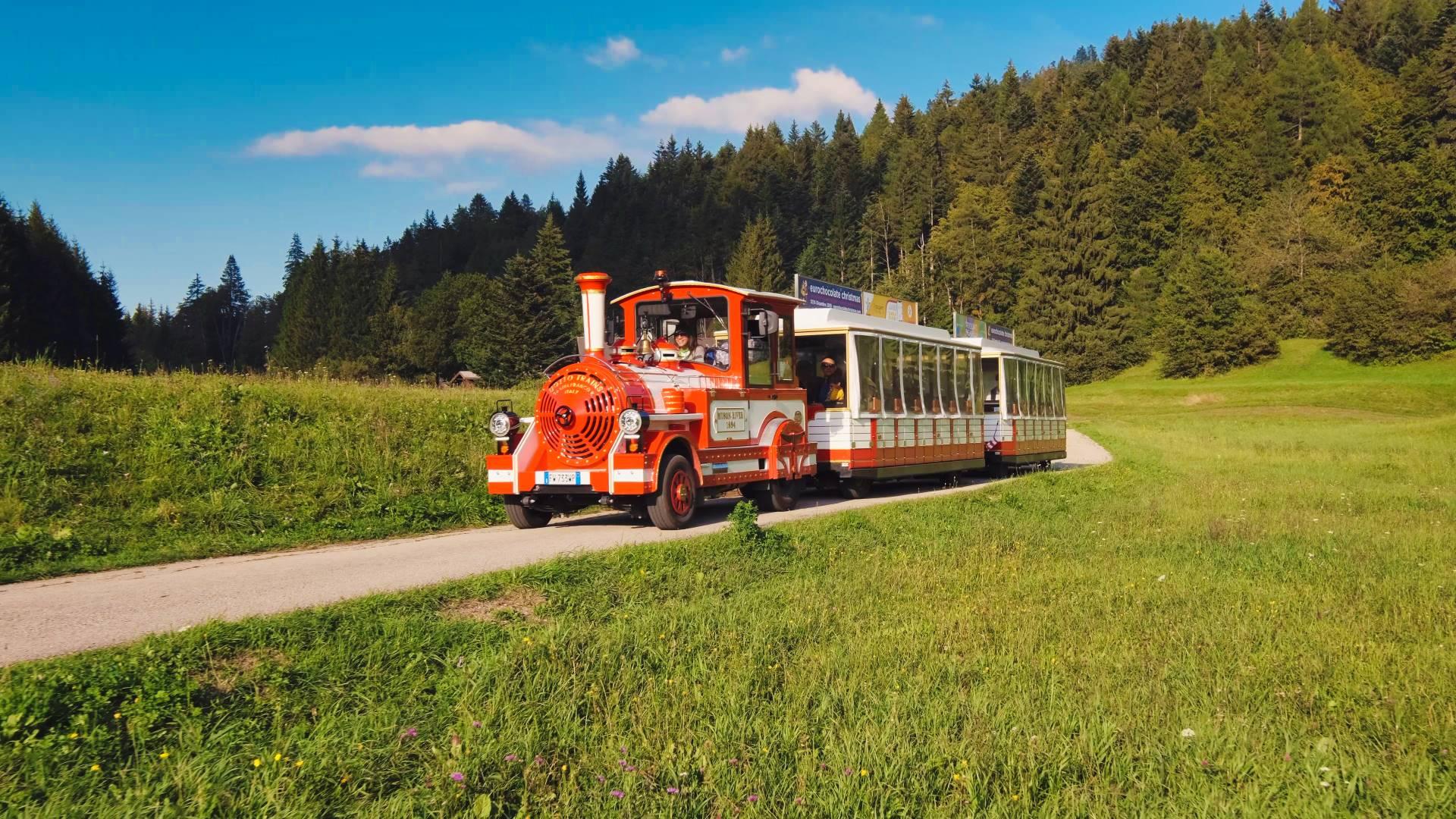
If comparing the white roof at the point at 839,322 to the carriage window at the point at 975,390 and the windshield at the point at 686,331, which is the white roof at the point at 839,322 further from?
the carriage window at the point at 975,390

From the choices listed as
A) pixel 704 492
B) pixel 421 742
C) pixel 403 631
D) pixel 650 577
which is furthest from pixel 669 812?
pixel 704 492

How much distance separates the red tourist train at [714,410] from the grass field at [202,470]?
225 cm

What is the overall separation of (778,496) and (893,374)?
4.66 meters

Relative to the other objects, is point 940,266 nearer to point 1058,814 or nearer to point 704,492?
point 704,492

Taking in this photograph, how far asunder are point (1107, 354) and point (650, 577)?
84469 mm

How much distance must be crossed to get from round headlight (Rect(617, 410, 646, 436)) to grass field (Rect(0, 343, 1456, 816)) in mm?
2270

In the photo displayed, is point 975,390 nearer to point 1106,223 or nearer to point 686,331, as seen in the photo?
point 686,331


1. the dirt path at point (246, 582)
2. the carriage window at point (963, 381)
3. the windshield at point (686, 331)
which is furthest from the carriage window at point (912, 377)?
the dirt path at point (246, 582)

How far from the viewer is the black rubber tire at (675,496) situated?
1241 centimetres

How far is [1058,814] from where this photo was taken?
4.23 metres

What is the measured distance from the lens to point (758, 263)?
99.8 m

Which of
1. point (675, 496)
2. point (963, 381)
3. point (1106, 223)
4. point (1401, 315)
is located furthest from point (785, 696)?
point (1106, 223)

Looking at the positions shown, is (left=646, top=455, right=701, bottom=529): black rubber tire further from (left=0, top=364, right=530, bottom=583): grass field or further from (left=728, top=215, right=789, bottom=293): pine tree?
(left=728, top=215, right=789, bottom=293): pine tree

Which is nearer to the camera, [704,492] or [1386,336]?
[704,492]
